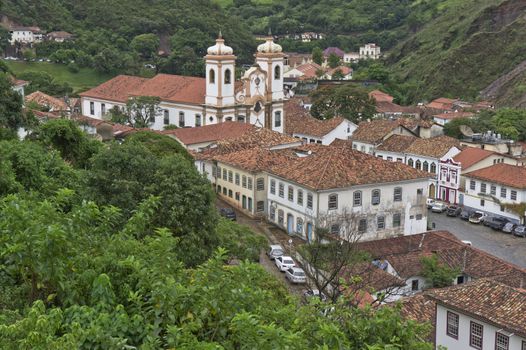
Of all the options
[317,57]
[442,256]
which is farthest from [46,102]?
[317,57]

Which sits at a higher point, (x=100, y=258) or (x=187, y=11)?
(x=187, y=11)

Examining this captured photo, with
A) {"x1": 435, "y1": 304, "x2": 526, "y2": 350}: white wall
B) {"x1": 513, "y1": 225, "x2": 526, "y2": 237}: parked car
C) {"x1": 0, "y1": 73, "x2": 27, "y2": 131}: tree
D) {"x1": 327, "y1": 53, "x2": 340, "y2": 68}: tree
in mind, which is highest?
{"x1": 327, "y1": 53, "x2": 340, "y2": 68}: tree

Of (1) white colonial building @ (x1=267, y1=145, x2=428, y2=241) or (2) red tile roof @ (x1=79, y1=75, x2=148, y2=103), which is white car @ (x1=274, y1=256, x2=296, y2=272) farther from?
(2) red tile roof @ (x1=79, y1=75, x2=148, y2=103)

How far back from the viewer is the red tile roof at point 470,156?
47750 millimetres

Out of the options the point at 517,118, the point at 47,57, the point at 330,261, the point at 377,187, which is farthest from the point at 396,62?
the point at 330,261

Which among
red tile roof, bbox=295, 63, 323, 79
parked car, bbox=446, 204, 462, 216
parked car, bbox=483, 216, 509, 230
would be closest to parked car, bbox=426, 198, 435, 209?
parked car, bbox=446, 204, 462, 216

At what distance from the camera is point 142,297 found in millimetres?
9992

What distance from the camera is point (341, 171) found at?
126ft

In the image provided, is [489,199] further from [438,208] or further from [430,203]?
[430,203]

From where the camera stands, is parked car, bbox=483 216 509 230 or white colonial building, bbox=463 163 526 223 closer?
parked car, bbox=483 216 509 230

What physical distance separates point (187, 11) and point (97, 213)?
115m

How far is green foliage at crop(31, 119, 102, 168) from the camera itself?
98.4 ft

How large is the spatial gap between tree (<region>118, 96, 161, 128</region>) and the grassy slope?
31.7 meters

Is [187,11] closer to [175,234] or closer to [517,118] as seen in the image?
[517,118]
